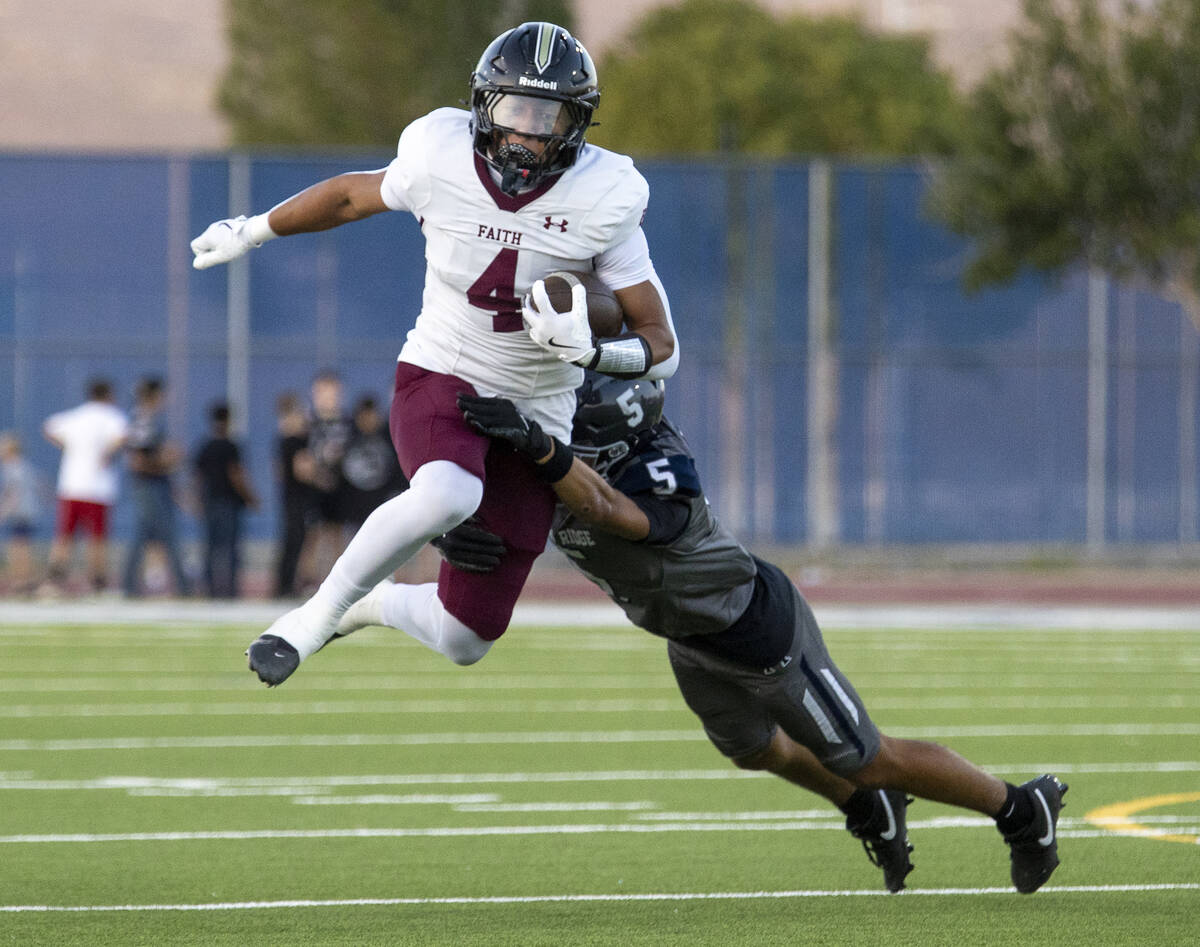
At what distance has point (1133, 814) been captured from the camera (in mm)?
7035

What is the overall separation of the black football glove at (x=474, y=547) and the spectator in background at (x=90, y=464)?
11925mm

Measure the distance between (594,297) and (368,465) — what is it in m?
11.3

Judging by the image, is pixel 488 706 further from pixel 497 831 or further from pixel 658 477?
pixel 658 477

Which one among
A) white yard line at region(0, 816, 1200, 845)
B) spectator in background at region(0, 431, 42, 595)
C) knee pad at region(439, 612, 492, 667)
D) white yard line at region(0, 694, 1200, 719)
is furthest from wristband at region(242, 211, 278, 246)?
spectator in background at region(0, 431, 42, 595)

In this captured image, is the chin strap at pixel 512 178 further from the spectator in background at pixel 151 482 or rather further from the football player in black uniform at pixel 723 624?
the spectator in background at pixel 151 482

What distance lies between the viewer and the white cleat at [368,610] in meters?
5.59

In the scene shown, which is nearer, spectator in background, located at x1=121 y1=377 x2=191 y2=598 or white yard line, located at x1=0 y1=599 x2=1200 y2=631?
white yard line, located at x1=0 y1=599 x2=1200 y2=631

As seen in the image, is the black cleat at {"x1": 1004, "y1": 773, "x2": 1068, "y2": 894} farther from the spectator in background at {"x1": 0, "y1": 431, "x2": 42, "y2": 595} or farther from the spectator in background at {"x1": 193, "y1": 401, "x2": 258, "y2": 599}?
the spectator in background at {"x1": 0, "y1": 431, "x2": 42, "y2": 595}

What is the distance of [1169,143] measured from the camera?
23.1 meters

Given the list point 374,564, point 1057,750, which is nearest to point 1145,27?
point 1057,750

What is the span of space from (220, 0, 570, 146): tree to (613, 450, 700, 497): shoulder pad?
5024cm

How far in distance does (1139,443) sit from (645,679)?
17645mm

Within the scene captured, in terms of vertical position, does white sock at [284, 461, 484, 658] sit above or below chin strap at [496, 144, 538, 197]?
below

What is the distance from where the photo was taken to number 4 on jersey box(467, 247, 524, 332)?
520 centimetres
